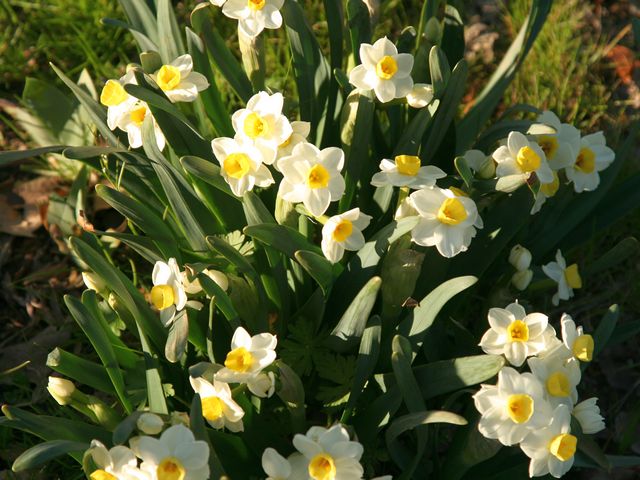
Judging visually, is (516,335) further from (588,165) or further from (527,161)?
(588,165)

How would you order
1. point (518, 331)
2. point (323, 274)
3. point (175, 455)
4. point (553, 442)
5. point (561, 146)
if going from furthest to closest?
point (561, 146) → point (323, 274) → point (518, 331) → point (553, 442) → point (175, 455)

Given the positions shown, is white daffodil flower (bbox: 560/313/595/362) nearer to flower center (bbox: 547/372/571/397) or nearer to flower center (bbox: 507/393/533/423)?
flower center (bbox: 547/372/571/397)

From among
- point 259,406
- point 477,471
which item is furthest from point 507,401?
point 259,406

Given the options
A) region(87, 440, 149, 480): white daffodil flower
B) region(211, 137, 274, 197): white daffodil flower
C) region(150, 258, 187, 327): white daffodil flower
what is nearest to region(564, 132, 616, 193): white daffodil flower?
region(211, 137, 274, 197): white daffodil flower

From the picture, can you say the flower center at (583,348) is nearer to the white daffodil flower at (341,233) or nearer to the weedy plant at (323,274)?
the weedy plant at (323,274)

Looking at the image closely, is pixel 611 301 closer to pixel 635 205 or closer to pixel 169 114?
pixel 635 205

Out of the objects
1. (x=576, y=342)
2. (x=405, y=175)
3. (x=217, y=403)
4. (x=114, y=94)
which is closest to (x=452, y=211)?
(x=405, y=175)
